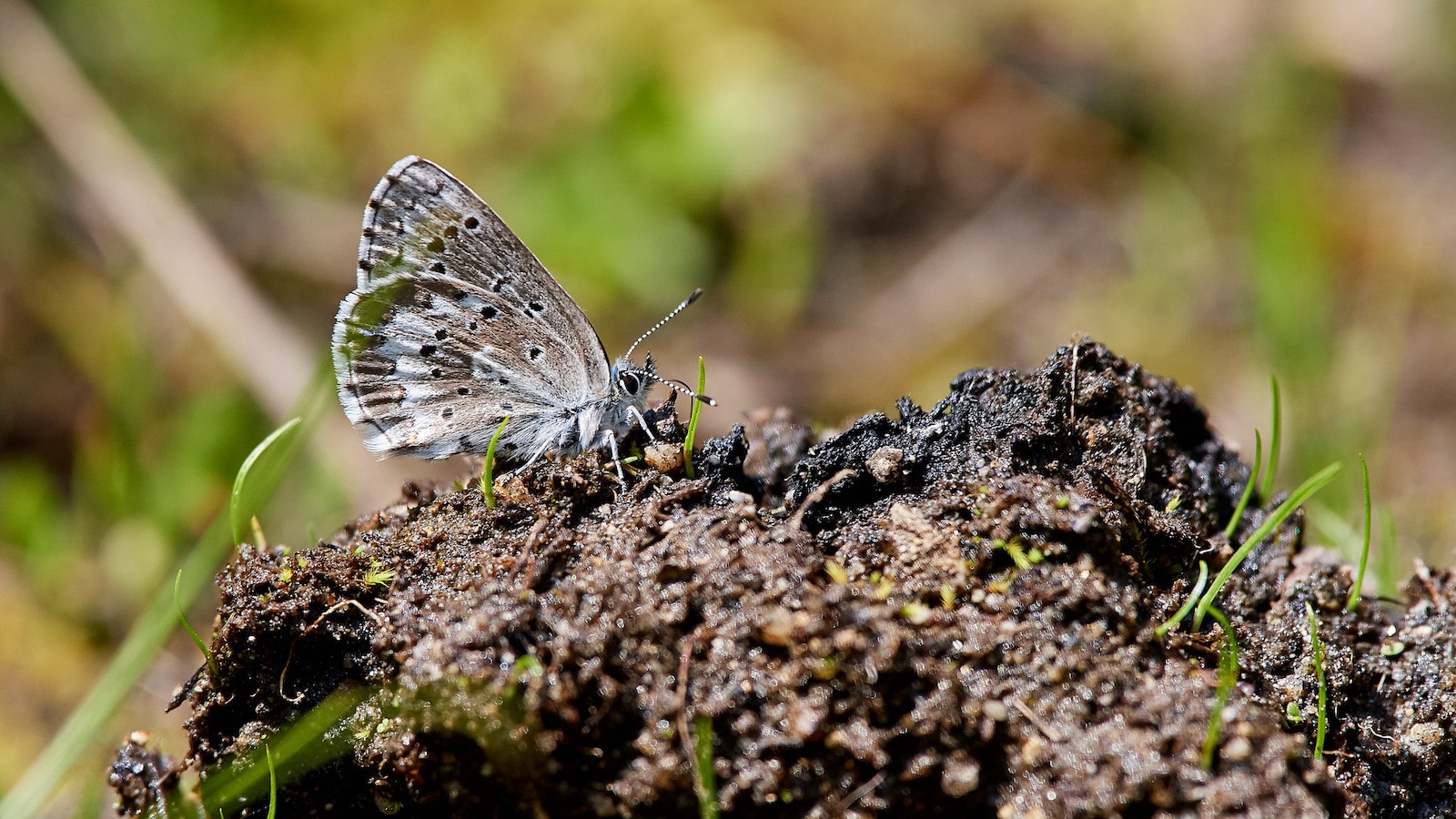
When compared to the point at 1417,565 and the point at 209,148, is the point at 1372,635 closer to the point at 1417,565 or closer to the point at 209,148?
the point at 1417,565

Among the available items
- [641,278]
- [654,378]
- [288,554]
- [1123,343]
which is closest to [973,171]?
[1123,343]

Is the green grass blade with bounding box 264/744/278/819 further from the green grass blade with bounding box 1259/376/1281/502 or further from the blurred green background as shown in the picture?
the blurred green background

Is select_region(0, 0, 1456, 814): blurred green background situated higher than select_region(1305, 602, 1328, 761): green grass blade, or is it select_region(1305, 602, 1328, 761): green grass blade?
select_region(0, 0, 1456, 814): blurred green background

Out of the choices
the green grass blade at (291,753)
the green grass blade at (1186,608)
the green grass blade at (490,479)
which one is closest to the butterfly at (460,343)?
the green grass blade at (490,479)

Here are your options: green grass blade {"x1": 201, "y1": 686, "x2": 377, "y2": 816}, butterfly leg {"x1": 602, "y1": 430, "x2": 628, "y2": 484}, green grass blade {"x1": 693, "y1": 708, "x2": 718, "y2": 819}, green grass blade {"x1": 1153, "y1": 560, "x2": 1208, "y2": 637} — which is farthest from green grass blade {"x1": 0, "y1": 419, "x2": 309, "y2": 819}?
green grass blade {"x1": 1153, "y1": 560, "x2": 1208, "y2": 637}

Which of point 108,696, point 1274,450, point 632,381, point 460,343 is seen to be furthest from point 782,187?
point 108,696
